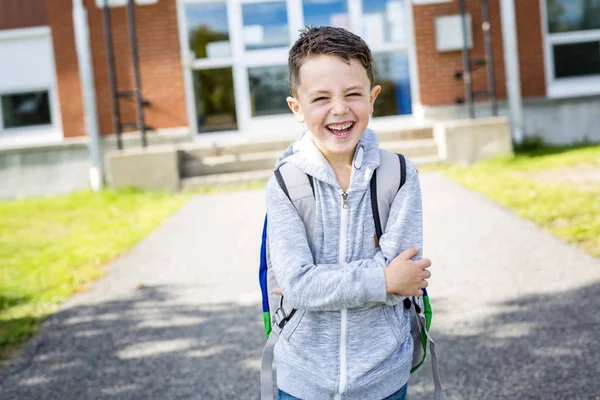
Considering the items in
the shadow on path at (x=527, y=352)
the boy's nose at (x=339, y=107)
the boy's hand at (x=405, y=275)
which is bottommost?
the shadow on path at (x=527, y=352)

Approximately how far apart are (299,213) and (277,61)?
10432mm

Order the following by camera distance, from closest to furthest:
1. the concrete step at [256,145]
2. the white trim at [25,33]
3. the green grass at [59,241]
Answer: the green grass at [59,241] → the concrete step at [256,145] → the white trim at [25,33]

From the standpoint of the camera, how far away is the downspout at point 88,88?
11.8 meters

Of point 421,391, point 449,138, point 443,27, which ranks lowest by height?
point 421,391

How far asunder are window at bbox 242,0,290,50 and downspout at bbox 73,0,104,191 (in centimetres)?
237

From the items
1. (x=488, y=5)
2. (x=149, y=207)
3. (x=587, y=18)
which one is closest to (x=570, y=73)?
(x=587, y=18)

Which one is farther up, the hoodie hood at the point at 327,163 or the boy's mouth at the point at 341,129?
the boy's mouth at the point at 341,129

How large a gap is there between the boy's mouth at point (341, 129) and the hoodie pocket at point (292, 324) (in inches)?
19.3

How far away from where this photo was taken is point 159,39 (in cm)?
1217

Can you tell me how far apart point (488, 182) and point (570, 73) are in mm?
4803

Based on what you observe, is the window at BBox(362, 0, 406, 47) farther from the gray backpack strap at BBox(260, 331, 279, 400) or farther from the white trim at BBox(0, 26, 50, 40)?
the gray backpack strap at BBox(260, 331, 279, 400)

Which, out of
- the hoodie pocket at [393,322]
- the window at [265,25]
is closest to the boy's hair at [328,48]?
the hoodie pocket at [393,322]

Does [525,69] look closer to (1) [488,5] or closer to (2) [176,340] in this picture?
(1) [488,5]

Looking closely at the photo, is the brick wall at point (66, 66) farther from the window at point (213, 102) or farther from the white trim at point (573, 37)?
the white trim at point (573, 37)
